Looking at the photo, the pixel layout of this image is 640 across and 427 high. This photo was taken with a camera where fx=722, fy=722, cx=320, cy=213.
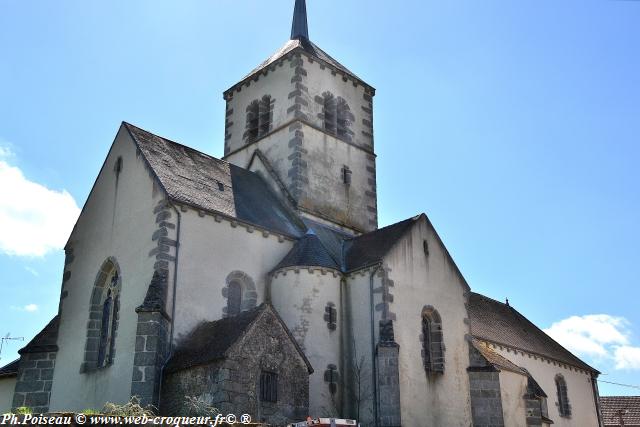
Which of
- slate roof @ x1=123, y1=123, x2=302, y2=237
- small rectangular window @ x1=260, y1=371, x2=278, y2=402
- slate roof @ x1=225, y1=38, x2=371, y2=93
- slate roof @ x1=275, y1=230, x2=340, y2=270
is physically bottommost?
small rectangular window @ x1=260, y1=371, x2=278, y2=402

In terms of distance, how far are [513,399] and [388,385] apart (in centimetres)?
658

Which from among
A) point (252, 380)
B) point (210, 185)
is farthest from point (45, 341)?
point (252, 380)

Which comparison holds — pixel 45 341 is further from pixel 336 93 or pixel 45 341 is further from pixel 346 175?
pixel 336 93

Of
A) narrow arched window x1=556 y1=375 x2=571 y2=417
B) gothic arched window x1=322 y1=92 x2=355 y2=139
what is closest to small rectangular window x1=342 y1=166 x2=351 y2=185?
gothic arched window x1=322 y1=92 x2=355 y2=139

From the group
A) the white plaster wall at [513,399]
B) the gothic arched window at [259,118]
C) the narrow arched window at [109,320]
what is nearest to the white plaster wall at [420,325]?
the white plaster wall at [513,399]

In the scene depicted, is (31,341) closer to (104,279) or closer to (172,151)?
(104,279)

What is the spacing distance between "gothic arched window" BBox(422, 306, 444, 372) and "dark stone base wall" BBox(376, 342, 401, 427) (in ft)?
6.57

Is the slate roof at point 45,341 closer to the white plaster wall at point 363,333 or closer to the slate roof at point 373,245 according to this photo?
the white plaster wall at point 363,333

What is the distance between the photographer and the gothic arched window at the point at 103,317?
2083 cm

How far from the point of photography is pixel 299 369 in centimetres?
1830

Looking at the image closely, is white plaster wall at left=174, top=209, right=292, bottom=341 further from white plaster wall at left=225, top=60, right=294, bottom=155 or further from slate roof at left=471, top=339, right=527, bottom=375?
white plaster wall at left=225, top=60, right=294, bottom=155

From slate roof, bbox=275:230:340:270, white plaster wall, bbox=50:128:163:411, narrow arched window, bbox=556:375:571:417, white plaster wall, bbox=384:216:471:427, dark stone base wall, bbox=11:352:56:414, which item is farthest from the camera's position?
narrow arched window, bbox=556:375:571:417

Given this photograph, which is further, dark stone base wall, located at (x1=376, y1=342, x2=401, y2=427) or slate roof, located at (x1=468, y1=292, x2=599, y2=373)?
slate roof, located at (x1=468, y1=292, x2=599, y2=373)

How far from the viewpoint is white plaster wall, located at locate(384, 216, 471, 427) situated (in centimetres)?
2125
